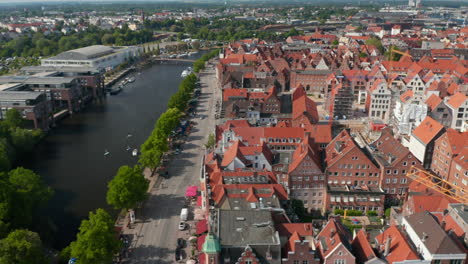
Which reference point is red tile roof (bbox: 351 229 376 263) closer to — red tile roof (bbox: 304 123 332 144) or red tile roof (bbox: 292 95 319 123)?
red tile roof (bbox: 304 123 332 144)

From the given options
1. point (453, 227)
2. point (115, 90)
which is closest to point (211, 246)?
point (453, 227)

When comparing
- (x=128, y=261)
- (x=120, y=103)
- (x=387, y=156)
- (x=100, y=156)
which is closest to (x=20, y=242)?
(x=128, y=261)

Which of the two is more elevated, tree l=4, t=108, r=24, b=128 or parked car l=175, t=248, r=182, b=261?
tree l=4, t=108, r=24, b=128

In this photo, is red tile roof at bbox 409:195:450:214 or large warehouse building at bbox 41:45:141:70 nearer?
red tile roof at bbox 409:195:450:214

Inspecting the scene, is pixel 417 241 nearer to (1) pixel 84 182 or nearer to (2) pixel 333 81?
(1) pixel 84 182

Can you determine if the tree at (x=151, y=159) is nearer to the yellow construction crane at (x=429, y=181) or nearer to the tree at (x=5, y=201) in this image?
the tree at (x=5, y=201)

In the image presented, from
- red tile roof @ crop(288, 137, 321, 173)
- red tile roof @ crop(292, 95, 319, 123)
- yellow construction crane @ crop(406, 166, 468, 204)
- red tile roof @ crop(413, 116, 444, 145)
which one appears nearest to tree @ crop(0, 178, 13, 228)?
red tile roof @ crop(288, 137, 321, 173)

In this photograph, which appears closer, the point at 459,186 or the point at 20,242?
the point at 20,242
